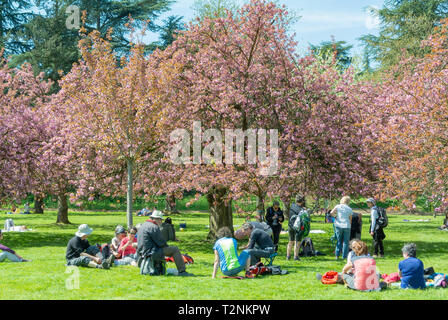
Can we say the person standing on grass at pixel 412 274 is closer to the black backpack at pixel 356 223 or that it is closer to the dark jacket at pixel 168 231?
the black backpack at pixel 356 223

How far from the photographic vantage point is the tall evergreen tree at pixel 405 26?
1638 inches

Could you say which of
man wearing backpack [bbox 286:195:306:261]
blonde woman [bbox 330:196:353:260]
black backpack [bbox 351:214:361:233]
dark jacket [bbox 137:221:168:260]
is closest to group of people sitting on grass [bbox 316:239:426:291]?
dark jacket [bbox 137:221:168:260]

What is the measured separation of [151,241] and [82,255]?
88.4 inches

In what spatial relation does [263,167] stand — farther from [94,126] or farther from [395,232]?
[395,232]

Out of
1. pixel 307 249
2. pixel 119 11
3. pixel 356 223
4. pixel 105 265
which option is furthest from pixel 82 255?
pixel 119 11

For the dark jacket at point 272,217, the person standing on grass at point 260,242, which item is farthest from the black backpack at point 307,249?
the person standing on grass at point 260,242

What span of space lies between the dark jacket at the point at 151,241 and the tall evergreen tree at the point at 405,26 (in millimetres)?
33318

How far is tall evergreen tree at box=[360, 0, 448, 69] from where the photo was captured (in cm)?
4159

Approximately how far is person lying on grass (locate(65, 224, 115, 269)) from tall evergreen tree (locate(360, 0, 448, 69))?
33388mm

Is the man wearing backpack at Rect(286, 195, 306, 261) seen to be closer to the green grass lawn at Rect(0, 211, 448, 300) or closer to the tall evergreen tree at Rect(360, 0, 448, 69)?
the green grass lawn at Rect(0, 211, 448, 300)

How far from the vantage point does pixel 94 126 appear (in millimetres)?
16547

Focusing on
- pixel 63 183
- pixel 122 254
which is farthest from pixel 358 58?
pixel 122 254

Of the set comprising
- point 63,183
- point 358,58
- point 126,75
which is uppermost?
point 358,58
